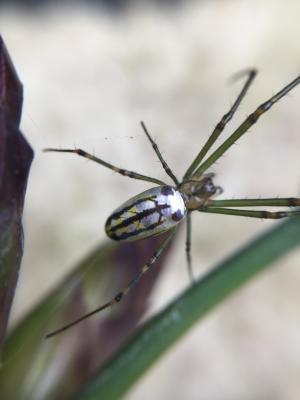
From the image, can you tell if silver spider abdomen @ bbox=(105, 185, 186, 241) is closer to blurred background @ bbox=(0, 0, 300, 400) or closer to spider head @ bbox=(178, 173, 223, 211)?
spider head @ bbox=(178, 173, 223, 211)

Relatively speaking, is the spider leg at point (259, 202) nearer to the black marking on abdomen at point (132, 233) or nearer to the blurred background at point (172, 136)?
the black marking on abdomen at point (132, 233)

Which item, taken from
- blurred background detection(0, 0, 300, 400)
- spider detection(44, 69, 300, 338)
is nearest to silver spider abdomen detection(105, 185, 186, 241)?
spider detection(44, 69, 300, 338)

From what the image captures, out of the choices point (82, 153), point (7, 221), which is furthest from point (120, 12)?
point (7, 221)

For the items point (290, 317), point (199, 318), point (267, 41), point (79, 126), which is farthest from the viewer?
point (267, 41)

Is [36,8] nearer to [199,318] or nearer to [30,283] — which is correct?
[30,283]

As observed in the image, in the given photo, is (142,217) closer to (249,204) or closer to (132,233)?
(132,233)

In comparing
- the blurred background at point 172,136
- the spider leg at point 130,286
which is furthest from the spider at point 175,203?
the blurred background at point 172,136
